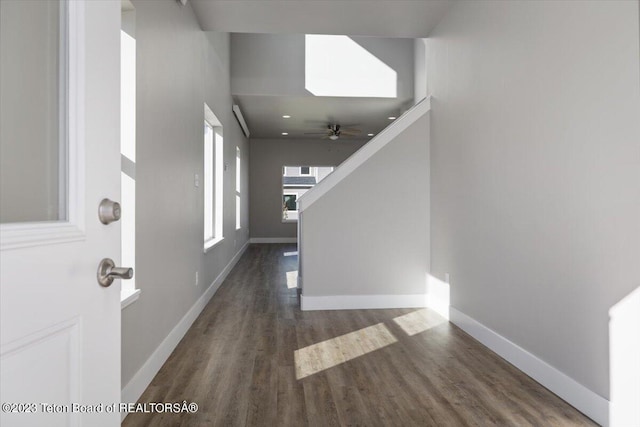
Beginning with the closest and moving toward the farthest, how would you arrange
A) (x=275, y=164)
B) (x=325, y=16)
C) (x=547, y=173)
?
(x=547, y=173) → (x=325, y=16) → (x=275, y=164)

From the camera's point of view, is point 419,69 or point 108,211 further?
point 419,69

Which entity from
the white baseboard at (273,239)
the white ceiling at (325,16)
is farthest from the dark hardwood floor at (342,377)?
the white baseboard at (273,239)

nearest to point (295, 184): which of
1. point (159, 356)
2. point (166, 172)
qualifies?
point (166, 172)

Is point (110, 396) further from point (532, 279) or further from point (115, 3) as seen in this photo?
point (532, 279)

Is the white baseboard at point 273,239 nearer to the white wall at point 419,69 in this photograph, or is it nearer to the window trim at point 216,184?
the window trim at point 216,184

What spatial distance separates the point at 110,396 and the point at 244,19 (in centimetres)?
357

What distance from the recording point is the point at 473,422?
1925 mm

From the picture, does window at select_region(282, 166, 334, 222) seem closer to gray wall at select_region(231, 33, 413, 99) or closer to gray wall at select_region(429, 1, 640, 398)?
gray wall at select_region(231, 33, 413, 99)

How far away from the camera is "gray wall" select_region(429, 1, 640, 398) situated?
1.81 metres

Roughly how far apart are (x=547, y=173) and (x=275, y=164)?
8659 mm

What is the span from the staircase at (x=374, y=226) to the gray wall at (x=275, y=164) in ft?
21.3

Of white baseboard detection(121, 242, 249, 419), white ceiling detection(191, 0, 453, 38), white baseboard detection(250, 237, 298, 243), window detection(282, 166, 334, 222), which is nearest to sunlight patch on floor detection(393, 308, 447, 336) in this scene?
white baseboard detection(121, 242, 249, 419)

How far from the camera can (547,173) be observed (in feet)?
7.53

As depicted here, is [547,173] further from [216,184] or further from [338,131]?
[338,131]
